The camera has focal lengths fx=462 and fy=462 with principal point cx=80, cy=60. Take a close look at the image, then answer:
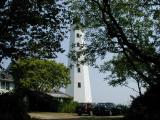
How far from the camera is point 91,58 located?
42.1 metres

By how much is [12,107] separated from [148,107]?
29.0ft

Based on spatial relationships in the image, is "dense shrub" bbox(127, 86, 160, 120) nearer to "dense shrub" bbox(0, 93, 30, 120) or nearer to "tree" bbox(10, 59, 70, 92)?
"dense shrub" bbox(0, 93, 30, 120)

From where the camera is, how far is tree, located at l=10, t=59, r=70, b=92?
242ft

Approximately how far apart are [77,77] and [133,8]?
184ft

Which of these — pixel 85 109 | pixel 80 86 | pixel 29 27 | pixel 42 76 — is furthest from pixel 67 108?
pixel 29 27

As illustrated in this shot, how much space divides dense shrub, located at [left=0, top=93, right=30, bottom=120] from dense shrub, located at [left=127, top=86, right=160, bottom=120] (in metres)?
6.82

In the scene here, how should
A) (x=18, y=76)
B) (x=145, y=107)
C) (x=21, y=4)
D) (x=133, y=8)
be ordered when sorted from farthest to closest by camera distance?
1. (x=18, y=76)
2. (x=133, y=8)
3. (x=21, y=4)
4. (x=145, y=107)

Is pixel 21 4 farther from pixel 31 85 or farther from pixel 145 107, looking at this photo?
pixel 31 85

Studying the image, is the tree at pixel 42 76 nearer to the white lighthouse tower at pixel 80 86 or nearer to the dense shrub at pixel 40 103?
the dense shrub at pixel 40 103

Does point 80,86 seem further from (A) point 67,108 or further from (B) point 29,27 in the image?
(B) point 29,27

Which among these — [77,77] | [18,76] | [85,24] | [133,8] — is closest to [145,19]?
[133,8]

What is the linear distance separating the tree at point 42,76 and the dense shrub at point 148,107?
48942 millimetres

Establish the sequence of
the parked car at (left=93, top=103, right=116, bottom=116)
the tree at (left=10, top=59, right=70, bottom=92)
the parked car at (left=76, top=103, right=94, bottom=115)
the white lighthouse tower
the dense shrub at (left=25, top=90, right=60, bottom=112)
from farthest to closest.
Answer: the white lighthouse tower
the tree at (left=10, top=59, right=70, bottom=92)
the dense shrub at (left=25, top=90, right=60, bottom=112)
the parked car at (left=76, top=103, right=94, bottom=115)
the parked car at (left=93, top=103, right=116, bottom=116)

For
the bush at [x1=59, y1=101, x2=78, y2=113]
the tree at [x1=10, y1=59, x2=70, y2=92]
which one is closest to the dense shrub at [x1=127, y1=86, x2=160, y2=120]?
the bush at [x1=59, y1=101, x2=78, y2=113]
